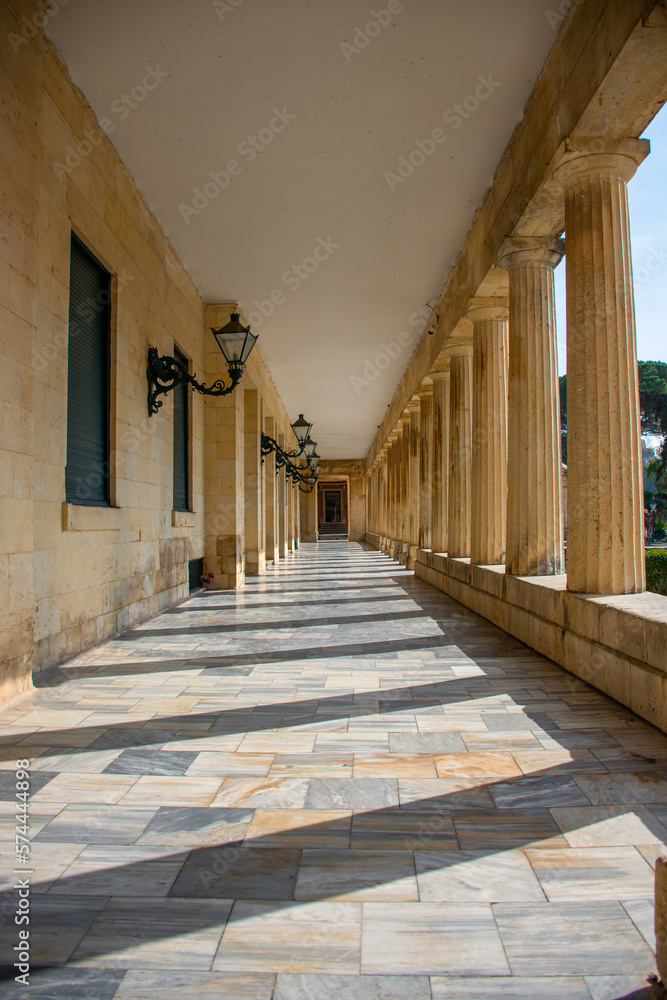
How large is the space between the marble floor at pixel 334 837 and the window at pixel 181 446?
5332 millimetres

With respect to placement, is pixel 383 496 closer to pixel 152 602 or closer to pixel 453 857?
pixel 152 602

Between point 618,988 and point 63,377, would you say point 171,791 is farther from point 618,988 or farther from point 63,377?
point 63,377

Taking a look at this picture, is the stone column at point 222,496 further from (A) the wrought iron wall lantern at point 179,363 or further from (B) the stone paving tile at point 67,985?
(B) the stone paving tile at point 67,985

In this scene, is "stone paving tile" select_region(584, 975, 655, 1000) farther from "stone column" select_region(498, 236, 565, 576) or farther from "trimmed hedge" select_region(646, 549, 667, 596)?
"trimmed hedge" select_region(646, 549, 667, 596)

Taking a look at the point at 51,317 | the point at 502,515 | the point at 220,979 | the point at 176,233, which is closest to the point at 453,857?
the point at 220,979

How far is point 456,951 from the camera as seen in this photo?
177 cm

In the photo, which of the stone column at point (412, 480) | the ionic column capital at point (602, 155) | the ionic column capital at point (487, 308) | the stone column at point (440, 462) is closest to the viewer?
the ionic column capital at point (602, 155)

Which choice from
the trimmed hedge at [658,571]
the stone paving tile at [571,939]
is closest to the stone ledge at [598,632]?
the stone paving tile at [571,939]

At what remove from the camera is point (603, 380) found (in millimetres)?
4910

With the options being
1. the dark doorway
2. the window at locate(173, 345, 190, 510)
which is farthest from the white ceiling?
the dark doorway

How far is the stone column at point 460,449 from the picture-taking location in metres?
10.7

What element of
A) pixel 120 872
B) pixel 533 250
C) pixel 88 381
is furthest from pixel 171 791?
pixel 533 250

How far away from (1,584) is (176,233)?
6.22m

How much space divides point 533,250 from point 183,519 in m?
5.93
